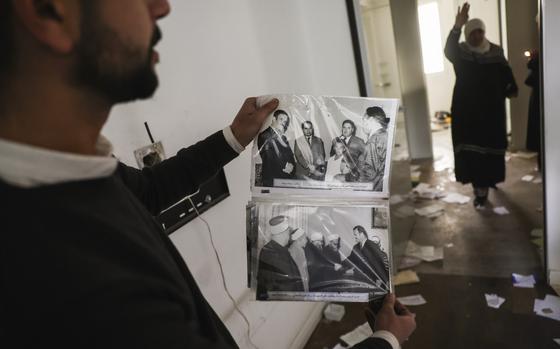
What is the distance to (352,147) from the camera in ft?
2.84

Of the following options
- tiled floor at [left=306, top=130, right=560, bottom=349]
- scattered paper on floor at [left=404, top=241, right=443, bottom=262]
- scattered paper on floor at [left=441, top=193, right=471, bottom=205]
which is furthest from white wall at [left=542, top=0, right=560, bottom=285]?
scattered paper on floor at [left=441, top=193, right=471, bottom=205]

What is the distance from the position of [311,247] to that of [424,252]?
1764mm

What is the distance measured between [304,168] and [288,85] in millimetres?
834

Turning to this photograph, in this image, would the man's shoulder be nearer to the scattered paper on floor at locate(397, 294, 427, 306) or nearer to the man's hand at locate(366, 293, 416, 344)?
the man's hand at locate(366, 293, 416, 344)

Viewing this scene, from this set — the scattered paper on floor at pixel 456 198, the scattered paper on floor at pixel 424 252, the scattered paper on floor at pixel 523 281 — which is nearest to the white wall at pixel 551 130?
the scattered paper on floor at pixel 523 281

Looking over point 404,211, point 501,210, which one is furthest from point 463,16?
point 501,210

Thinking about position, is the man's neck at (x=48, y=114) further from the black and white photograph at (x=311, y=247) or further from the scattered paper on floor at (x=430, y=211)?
the scattered paper on floor at (x=430, y=211)

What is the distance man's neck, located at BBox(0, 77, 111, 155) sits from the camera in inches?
17.0

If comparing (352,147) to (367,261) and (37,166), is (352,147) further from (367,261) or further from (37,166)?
(37,166)

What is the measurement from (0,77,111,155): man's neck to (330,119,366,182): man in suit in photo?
55 centimetres

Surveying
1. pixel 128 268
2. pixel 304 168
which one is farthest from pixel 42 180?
pixel 304 168

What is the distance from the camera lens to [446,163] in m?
3.67

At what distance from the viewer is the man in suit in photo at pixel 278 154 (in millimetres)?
878

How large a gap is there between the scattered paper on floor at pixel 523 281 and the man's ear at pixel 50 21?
2219 mm
